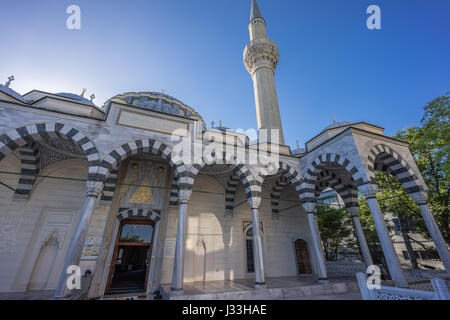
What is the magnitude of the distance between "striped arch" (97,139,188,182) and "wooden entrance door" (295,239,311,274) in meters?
7.28

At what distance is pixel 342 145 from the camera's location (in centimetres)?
Result: 671

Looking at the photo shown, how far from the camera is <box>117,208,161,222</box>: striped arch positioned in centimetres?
738

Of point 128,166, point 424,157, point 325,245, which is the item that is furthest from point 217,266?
point 424,157

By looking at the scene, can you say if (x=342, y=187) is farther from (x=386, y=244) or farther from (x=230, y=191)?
(x=230, y=191)

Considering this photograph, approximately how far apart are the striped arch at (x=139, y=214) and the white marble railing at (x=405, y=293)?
21.4 feet

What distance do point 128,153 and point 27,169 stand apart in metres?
3.86

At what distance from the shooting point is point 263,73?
48.9 ft

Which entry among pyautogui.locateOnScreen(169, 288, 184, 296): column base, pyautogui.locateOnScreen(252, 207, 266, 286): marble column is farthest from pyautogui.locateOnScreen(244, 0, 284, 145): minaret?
pyautogui.locateOnScreen(169, 288, 184, 296): column base

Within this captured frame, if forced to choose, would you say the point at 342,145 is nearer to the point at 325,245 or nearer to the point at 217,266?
the point at 217,266

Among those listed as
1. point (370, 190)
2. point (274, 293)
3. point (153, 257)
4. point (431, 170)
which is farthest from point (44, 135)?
point (431, 170)

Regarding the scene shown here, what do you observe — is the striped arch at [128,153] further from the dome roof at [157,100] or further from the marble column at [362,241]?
the marble column at [362,241]

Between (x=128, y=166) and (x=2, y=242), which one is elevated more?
(x=128, y=166)

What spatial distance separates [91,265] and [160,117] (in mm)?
5224

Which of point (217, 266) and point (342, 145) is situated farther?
point (217, 266)
